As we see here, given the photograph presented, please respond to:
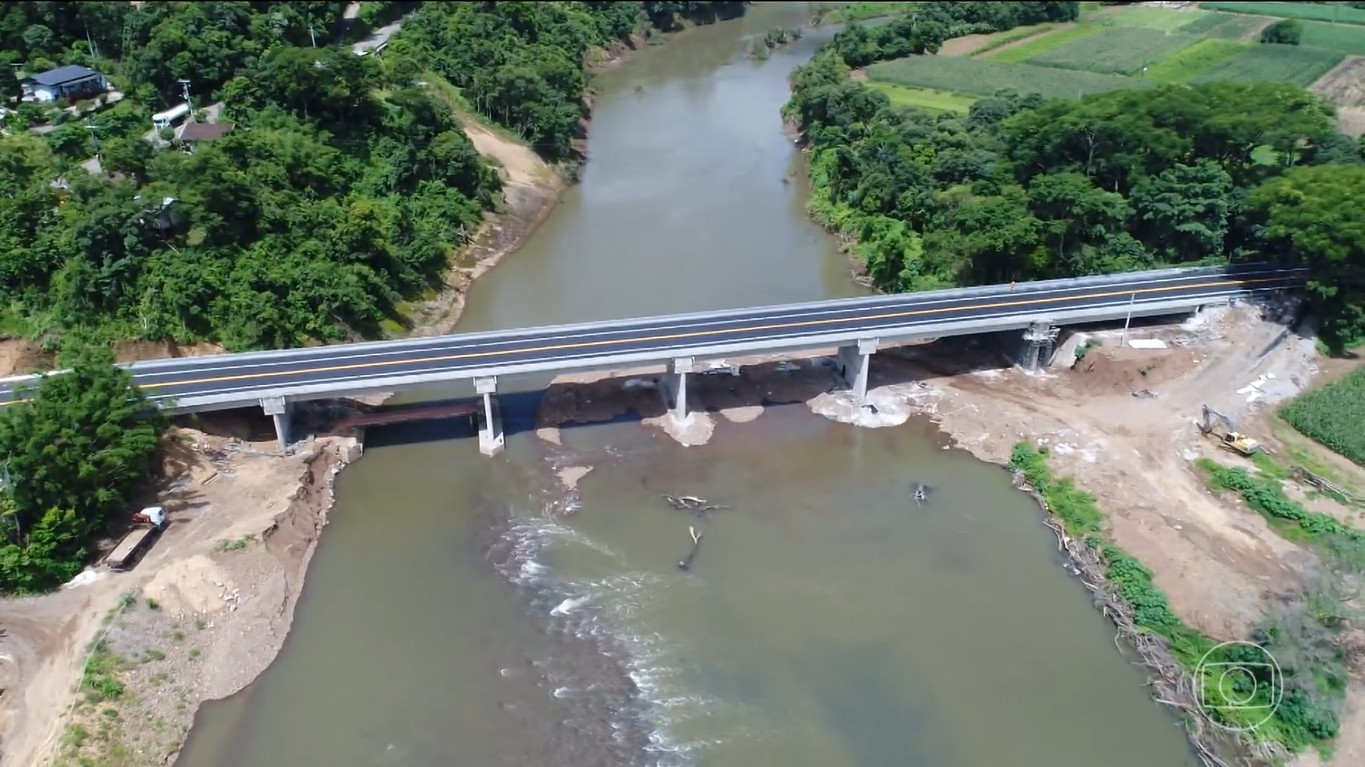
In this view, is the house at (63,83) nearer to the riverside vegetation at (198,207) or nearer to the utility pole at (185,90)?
the riverside vegetation at (198,207)

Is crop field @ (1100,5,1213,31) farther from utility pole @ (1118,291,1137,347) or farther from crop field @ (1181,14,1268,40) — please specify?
utility pole @ (1118,291,1137,347)

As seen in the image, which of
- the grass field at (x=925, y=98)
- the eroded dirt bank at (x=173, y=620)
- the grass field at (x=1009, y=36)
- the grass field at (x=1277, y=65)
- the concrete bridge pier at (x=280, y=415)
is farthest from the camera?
the grass field at (x=1009, y=36)

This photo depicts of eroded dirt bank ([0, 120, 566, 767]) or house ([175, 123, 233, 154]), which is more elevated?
house ([175, 123, 233, 154])

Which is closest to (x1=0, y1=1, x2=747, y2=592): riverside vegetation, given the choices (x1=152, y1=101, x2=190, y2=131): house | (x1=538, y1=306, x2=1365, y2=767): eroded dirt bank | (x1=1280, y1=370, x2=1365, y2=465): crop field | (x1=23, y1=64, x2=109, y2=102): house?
(x1=152, y1=101, x2=190, y2=131): house

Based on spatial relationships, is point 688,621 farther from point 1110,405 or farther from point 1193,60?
point 1193,60

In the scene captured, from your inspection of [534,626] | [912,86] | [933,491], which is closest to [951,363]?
[933,491]

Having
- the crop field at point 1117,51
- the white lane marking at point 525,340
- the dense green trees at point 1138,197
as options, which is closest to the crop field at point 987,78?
the crop field at point 1117,51
